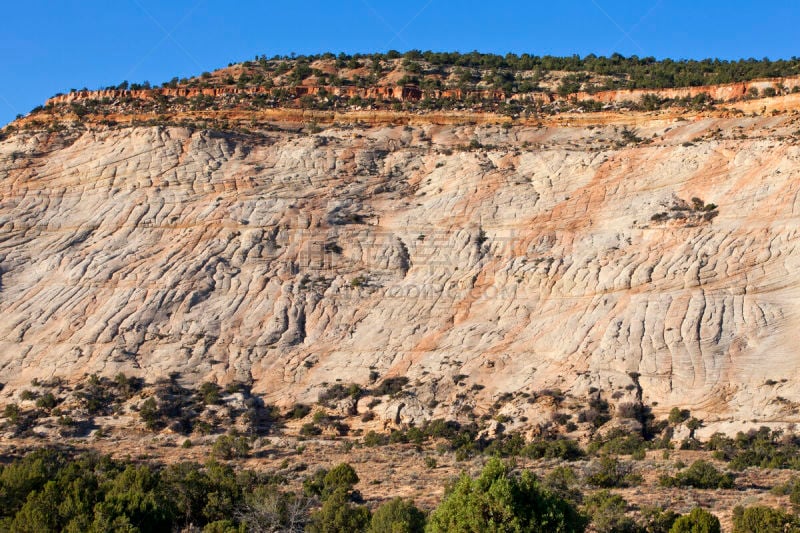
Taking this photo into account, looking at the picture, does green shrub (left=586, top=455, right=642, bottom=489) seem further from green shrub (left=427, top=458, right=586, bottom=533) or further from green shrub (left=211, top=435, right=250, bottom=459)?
green shrub (left=211, top=435, right=250, bottom=459)

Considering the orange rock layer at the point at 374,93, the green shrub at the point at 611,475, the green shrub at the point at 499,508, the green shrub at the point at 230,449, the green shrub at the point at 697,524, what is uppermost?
the orange rock layer at the point at 374,93

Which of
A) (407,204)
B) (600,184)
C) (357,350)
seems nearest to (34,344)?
(357,350)

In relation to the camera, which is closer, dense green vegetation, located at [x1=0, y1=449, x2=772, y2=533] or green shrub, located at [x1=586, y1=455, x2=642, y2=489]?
dense green vegetation, located at [x1=0, y1=449, x2=772, y2=533]

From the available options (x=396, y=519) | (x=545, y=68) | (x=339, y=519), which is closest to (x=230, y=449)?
(x=339, y=519)

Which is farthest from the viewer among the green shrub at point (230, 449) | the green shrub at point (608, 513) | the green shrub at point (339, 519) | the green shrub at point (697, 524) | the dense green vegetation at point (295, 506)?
the green shrub at point (230, 449)

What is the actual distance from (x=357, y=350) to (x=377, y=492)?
11030 millimetres

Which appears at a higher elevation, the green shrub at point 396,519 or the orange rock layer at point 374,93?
the orange rock layer at point 374,93

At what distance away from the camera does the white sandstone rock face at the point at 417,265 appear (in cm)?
3250

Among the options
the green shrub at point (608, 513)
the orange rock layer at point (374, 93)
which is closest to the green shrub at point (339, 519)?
the green shrub at point (608, 513)

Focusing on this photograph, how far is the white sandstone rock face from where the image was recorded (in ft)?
107

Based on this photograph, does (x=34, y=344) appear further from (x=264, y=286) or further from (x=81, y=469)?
(x=81, y=469)

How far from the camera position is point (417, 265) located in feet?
A: 129

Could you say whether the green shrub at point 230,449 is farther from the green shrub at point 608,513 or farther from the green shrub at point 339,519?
the green shrub at point 608,513

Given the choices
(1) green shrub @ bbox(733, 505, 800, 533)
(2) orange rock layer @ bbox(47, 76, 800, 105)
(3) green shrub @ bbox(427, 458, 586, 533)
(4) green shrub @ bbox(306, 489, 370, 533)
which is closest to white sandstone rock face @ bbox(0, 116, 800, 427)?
(2) orange rock layer @ bbox(47, 76, 800, 105)
